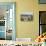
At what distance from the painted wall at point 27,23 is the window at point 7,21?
0.16 metres

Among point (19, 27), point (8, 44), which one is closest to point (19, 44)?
point (8, 44)

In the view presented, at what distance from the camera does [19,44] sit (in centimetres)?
118

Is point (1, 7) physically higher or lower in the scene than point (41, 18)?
higher

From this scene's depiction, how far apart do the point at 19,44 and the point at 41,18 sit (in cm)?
331

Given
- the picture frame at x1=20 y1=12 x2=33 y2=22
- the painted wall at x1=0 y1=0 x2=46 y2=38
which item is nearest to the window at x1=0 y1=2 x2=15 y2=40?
the painted wall at x1=0 y1=0 x2=46 y2=38

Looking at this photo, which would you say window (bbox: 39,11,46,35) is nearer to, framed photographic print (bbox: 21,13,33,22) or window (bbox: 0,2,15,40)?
framed photographic print (bbox: 21,13,33,22)

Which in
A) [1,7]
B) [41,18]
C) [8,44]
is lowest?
[8,44]

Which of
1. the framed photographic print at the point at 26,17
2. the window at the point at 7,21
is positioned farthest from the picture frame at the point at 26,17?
the window at the point at 7,21

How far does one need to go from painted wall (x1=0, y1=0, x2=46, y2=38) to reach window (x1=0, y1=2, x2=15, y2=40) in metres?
0.16

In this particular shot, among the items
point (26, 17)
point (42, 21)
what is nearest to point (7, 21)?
point (26, 17)

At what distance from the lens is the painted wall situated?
14.5ft

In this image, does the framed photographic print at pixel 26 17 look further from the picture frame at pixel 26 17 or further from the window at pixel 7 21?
the window at pixel 7 21

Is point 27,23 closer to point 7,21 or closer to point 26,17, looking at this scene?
point 26,17

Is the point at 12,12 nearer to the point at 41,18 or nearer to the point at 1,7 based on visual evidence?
the point at 1,7
